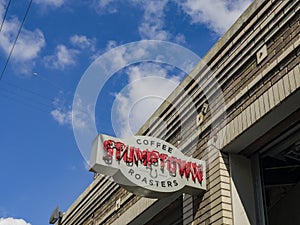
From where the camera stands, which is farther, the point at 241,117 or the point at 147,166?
the point at 147,166

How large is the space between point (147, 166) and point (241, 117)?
5.67 feet

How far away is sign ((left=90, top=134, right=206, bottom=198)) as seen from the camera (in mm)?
7676

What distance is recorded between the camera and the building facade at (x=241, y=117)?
7109 mm

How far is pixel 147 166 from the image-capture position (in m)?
7.91

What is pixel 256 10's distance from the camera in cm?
786

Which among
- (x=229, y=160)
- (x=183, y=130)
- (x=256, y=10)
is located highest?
(x=256, y=10)

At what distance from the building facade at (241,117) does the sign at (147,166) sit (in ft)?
1.31

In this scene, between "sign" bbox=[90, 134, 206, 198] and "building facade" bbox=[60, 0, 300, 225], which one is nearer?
"building facade" bbox=[60, 0, 300, 225]

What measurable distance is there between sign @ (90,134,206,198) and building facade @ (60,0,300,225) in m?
0.40

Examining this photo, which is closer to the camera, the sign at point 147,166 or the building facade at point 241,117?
the building facade at point 241,117

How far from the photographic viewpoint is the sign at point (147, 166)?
25.2 ft

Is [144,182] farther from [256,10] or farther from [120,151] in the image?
[256,10]

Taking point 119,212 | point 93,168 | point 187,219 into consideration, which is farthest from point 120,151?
point 119,212

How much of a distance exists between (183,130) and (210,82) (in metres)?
1.23
